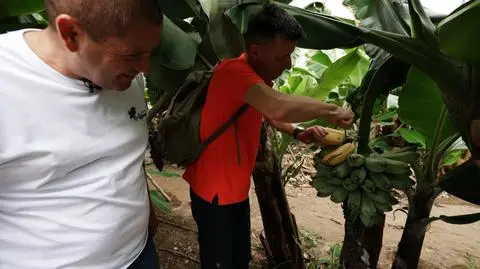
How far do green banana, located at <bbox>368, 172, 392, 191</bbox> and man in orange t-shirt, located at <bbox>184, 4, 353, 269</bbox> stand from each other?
0.16 metres

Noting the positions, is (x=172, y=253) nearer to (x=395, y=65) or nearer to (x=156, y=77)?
(x=156, y=77)

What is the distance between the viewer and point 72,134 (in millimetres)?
669

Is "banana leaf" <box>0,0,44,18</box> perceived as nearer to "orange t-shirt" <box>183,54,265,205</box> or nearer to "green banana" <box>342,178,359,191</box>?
"orange t-shirt" <box>183,54,265,205</box>

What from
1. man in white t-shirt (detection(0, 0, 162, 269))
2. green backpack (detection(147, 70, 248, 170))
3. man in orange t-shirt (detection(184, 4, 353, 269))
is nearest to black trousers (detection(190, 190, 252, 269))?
man in orange t-shirt (detection(184, 4, 353, 269))

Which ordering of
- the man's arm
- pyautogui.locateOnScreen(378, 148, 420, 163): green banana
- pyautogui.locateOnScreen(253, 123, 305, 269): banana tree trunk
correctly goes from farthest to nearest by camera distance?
pyautogui.locateOnScreen(253, 123, 305, 269): banana tree trunk
pyautogui.locateOnScreen(378, 148, 420, 163): green banana
the man's arm

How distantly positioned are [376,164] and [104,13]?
717mm

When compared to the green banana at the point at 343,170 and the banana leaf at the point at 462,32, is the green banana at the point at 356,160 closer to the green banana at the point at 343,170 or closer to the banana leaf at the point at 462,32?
the green banana at the point at 343,170

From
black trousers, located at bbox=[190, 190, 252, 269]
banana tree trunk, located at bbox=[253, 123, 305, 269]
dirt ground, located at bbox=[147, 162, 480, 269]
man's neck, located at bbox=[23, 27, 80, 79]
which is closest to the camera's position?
man's neck, located at bbox=[23, 27, 80, 79]

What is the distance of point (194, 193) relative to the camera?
4.15ft

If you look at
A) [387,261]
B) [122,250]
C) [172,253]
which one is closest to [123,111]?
[122,250]

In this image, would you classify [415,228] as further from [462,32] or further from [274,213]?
[462,32]

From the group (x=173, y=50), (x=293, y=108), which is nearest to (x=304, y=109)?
(x=293, y=108)

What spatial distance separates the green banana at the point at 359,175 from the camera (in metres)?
1.06

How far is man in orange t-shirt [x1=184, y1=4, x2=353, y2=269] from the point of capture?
99 cm
